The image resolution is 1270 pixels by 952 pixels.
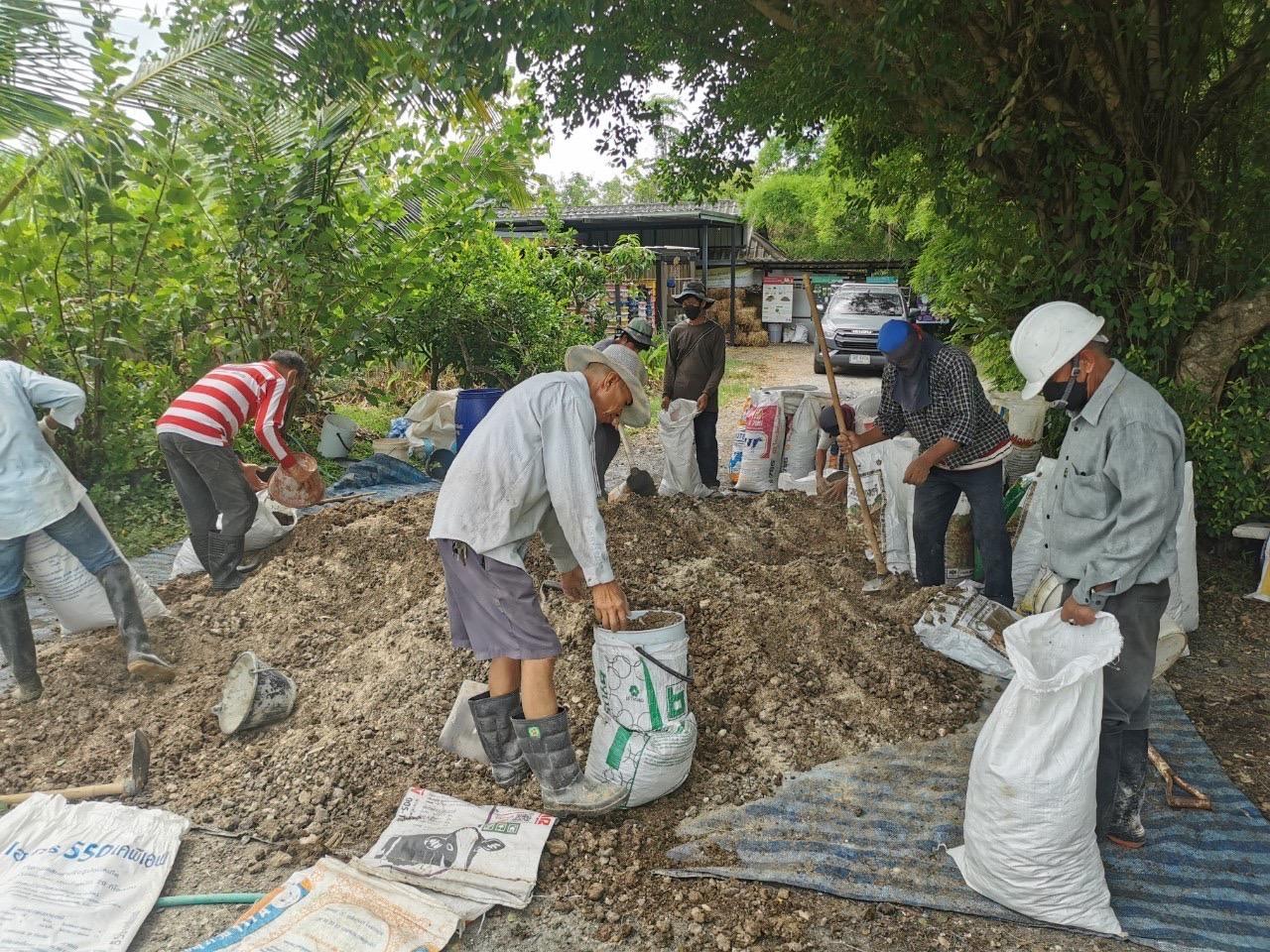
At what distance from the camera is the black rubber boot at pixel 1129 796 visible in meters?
2.57

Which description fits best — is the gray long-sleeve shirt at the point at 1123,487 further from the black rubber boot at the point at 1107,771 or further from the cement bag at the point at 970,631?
the cement bag at the point at 970,631

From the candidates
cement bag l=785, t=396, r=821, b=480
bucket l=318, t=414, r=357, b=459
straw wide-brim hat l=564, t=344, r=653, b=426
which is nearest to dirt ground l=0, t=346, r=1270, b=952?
straw wide-brim hat l=564, t=344, r=653, b=426

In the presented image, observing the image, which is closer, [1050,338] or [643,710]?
[1050,338]

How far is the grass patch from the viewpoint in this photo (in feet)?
19.6

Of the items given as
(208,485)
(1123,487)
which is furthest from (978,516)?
(208,485)

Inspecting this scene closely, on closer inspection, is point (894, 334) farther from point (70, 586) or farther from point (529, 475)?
point (70, 586)

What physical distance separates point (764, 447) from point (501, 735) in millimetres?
4405

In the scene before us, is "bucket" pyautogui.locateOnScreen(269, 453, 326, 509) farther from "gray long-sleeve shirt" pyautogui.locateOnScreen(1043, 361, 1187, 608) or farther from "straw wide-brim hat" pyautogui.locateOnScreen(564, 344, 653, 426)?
"gray long-sleeve shirt" pyautogui.locateOnScreen(1043, 361, 1187, 608)

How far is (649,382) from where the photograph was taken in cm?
1309

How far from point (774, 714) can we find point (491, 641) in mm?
1210

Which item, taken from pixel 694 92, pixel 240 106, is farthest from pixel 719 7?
pixel 240 106

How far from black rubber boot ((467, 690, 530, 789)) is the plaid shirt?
2.35 m

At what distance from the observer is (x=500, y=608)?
2.74 metres

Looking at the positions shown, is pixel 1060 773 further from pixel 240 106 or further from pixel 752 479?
pixel 240 106
